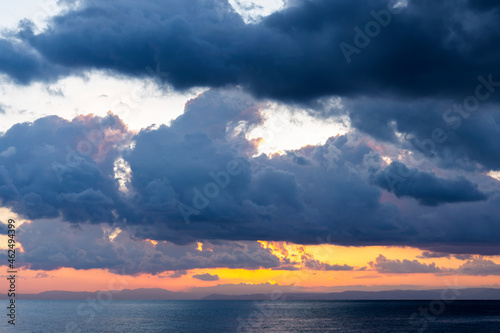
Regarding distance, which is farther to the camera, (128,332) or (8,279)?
(128,332)

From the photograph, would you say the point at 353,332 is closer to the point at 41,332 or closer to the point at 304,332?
the point at 304,332

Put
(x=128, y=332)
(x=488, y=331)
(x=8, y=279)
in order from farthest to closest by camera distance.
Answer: (x=128, y=332), (x=488, y=331), (x=8, y=279)

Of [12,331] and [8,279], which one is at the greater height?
[8,279]

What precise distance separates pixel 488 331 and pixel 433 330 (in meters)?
18.3

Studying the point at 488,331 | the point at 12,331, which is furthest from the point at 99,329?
the point at 488,331

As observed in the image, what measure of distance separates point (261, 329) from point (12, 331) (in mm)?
91586

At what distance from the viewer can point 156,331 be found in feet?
634

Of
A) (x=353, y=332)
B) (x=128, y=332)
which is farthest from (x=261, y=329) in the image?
(x=128, y=332)

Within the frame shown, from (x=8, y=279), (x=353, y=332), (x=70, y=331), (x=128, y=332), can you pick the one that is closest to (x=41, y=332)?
(x=70, y=331)

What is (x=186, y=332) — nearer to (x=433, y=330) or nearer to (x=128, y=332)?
(x=128, y=332)

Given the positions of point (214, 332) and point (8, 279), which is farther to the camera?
point (214, 332)

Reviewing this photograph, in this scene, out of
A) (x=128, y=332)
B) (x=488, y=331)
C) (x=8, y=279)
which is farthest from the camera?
(x=128, y=332)

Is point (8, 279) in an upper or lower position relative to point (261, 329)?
upper

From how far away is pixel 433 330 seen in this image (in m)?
178
